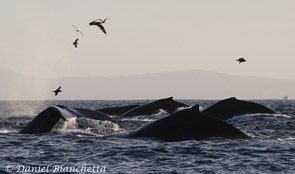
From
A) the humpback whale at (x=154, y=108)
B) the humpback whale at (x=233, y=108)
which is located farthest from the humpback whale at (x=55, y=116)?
the humpback whale at (x=154, y=108)

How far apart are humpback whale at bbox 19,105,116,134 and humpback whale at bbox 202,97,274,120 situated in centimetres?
992

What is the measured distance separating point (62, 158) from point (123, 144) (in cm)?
272

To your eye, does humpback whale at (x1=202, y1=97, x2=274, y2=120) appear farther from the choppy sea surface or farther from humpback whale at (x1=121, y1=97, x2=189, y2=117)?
the choppy sea surface

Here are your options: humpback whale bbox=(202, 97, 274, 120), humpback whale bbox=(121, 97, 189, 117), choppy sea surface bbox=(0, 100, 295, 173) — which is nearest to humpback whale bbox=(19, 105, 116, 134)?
choppy sea surface bbox=(0, 100, 295, 173)

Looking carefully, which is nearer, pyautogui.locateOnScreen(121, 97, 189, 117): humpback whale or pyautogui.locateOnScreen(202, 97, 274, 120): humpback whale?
pyautogui.locateOnScreen(202, 97, 274, 120): humpback whale

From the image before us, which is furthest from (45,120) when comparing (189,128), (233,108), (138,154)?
(233,108)

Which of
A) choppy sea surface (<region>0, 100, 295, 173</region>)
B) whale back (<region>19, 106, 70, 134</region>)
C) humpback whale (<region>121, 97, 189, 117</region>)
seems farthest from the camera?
humpback whale (<region>121, 97, 189, 117</region>)

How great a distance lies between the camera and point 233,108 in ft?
91.6

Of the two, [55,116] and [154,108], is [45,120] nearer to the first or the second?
[55,116]

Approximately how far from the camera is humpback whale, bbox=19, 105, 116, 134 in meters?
15.7

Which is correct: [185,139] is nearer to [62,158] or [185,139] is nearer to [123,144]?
[123,144]

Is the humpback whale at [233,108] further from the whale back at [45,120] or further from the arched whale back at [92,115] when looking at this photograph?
the arched whale back at [92,115]

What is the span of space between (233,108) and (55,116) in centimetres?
1280

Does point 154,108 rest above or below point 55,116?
above
